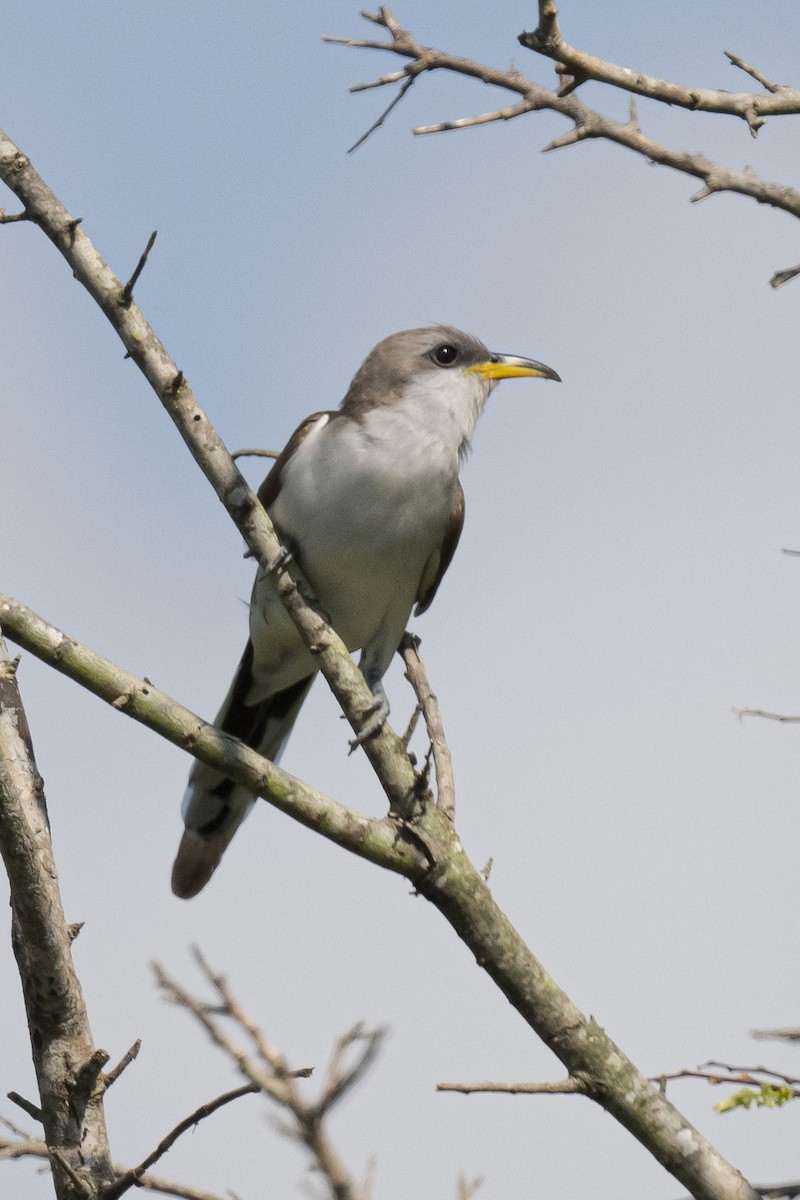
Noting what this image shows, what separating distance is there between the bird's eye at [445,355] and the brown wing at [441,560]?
617mm

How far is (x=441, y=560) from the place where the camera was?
668 cm

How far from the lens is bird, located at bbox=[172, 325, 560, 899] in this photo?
5973mm

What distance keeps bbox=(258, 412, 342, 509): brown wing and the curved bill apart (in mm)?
798

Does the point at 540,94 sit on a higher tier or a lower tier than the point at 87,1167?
higher

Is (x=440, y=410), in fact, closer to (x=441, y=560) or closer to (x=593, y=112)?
(x=441, y=560)

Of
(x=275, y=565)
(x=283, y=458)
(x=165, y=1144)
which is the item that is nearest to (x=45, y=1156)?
(x=165, y=1144)

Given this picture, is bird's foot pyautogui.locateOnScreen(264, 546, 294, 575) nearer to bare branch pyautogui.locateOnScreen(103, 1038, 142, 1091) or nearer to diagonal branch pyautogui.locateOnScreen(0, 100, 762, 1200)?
diagonal branch pyautogui.locateOnScreen(0, 100, 762, 1200)

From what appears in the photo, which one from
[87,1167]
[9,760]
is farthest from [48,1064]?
[9,760]

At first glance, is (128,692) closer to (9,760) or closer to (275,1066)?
(9,760)

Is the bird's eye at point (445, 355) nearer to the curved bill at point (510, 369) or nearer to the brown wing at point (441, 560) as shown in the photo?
the curved bill at point (510, 369)

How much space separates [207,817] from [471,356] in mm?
2550

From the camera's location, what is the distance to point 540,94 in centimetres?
393

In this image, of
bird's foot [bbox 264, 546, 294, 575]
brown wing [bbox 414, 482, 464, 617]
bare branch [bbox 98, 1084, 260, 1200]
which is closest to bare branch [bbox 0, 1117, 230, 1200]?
bare branch [bbox 98, 1084, 260, 1200]

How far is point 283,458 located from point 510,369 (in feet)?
4.12
